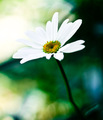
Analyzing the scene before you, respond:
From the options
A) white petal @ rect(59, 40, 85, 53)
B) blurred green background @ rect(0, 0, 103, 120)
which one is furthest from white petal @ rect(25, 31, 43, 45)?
blurred green background @ rect(0, 0, 103, 120)

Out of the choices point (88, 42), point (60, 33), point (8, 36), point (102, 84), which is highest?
point (8, 36)

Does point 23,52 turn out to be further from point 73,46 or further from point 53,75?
point 53,75

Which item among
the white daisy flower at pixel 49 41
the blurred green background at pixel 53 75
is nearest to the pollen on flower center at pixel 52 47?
the white daisy flower at pixel 49 41

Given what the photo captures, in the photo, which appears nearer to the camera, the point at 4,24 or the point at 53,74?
the point at 53,74

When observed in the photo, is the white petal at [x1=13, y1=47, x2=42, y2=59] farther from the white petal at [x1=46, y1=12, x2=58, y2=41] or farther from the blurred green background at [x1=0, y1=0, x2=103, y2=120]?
the blurred green background at [x1=0, y1=0, x2=103, y2=120]

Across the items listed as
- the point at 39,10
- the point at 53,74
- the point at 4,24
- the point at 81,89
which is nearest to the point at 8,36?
the point at 4,24

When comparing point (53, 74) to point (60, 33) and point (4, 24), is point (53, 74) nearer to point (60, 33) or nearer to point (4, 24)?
point (60, 33)

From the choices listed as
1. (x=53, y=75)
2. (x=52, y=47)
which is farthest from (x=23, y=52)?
(x=53, y=75)
